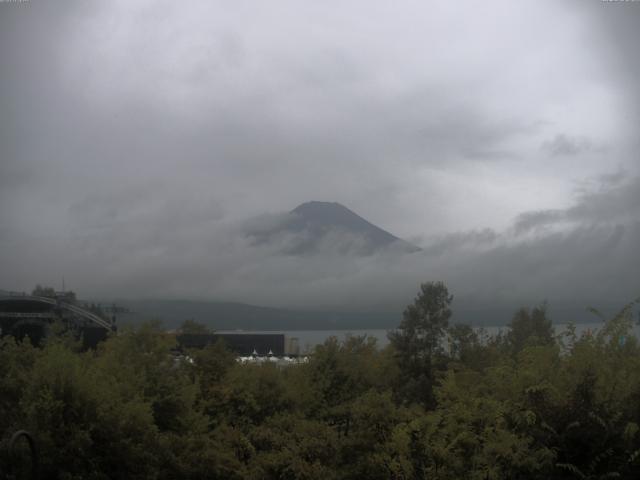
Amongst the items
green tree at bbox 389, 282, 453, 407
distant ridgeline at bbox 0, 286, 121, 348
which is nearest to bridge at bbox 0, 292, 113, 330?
distant ridgeline at bbox 0, 286, 121, 348

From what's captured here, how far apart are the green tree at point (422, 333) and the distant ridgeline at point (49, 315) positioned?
12.7 meters

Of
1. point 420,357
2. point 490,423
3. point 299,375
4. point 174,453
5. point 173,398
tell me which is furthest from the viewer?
point 420,357

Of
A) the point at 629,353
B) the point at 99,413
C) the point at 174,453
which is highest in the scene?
the point at 629,353

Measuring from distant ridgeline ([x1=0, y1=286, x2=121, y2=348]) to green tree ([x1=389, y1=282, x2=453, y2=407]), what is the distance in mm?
12668

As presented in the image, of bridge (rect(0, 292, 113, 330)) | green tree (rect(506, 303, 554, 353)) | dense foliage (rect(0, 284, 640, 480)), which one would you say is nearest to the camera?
Result: dense foliage (rect(0, 284, 640, 480))

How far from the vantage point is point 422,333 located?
3306cm

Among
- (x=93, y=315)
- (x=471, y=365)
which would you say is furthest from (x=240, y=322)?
(x=471, y=365)

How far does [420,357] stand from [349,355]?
8.93 meters

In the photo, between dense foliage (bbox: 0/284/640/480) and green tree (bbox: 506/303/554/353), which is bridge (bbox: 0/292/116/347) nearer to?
dense foliage (bbox: 0/284/640/480)

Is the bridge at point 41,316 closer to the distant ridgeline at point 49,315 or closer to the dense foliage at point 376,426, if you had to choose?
the distant ridgeline at point 49,315

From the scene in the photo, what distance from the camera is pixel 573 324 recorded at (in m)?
13.5

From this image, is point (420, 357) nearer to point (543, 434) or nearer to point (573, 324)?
point (573, 324)

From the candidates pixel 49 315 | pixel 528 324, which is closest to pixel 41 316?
pixel 49 315

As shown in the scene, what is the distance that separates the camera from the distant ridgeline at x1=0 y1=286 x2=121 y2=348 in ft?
104
